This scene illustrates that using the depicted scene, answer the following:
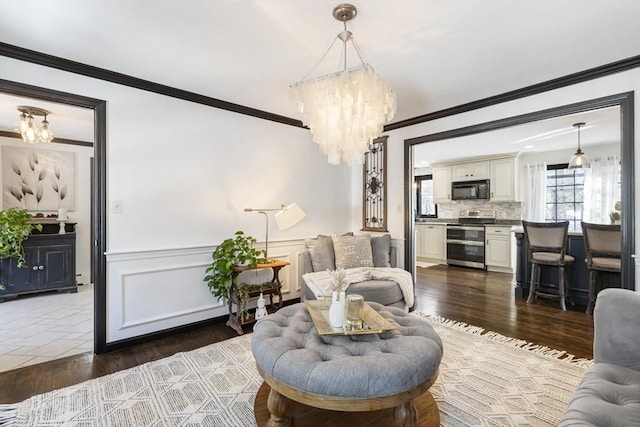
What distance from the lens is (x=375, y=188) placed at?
451 centimetres

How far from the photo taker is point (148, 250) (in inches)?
114

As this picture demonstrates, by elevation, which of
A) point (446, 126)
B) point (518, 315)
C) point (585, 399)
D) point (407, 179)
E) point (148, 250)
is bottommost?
point (518, 315)

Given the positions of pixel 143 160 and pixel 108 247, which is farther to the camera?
pixel 143 160

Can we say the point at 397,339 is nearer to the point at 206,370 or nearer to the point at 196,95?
the point at 206,370

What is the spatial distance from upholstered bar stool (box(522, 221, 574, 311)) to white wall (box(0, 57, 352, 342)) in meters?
3.16

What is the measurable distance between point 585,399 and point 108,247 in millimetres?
3320

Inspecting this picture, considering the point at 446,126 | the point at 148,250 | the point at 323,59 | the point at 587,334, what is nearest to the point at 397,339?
the point at 323,59

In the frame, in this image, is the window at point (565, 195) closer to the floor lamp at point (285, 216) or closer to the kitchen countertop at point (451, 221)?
the kitchen countertop at point (451, 221)

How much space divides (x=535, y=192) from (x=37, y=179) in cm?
889

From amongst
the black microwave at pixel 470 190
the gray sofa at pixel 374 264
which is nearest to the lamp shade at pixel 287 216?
the gray sofa at pixel 374 264

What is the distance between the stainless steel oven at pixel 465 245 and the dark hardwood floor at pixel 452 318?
3.73 ft

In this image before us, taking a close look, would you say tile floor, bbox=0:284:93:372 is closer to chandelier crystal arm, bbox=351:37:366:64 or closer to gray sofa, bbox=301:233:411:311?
gray sofa, bbox=301:233:411:311

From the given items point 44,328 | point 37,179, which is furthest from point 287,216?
point 37,179

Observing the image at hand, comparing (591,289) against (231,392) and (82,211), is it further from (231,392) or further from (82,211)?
(82,211)
